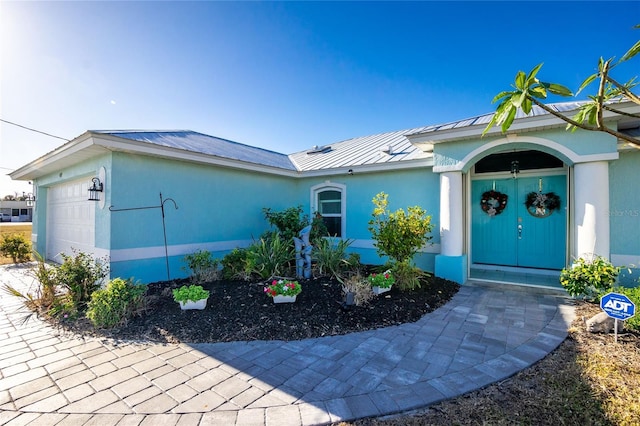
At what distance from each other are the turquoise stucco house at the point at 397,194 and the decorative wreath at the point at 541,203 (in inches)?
0.8

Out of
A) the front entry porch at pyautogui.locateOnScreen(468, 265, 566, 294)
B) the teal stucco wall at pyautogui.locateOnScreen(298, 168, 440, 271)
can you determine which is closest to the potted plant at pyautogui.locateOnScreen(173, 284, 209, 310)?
the teal stucco wall at pyautogui.locateOnScreen(298, 168, 440, 271)

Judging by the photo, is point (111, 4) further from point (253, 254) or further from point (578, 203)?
point (578, 203)

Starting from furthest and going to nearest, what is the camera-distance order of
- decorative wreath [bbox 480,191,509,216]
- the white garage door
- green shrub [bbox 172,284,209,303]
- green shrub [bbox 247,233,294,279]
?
decorative wreath [bbox 480,191,509,216]
the white garage door
green shrub [bbox 247,233,294,279]
green shrub [bbox 172,284,209,303]

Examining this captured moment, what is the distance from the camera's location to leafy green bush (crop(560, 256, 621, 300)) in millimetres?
4598

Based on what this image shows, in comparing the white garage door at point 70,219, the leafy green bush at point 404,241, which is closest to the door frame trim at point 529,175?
the leafy green bush at point 404,241

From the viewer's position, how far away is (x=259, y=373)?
2865 mm

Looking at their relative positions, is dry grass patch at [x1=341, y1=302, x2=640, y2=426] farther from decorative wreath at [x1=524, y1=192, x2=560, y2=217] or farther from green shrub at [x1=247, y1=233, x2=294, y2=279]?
decorative wreath at [x1=524, y1=192, x2=560, y2=217]

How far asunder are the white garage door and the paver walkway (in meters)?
3.45

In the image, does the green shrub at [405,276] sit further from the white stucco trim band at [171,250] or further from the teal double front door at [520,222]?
the white stucco trim band at [171,250]

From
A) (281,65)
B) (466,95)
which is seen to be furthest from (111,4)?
(466,95)

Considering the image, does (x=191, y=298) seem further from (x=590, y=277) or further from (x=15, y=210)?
(x=15, y=210)

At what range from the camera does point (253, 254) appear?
6234 mm

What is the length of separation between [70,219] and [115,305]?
6045 millimetres

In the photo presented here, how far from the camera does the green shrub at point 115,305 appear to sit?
3.94 meters
